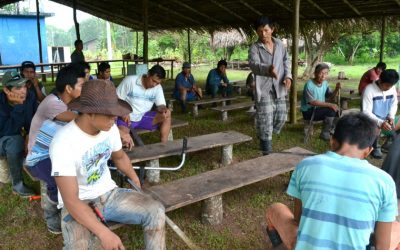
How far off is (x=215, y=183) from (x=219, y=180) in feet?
0.24

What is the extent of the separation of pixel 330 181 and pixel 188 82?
20.3ft

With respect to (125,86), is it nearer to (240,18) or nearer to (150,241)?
(150,241)

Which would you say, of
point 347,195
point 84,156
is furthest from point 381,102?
point 84,156

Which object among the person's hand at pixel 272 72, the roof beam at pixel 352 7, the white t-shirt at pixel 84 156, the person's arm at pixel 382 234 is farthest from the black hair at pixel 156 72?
the roof beam at pixel 352 7

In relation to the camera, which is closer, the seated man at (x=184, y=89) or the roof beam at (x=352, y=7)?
the seated man at (x=184, y=89)

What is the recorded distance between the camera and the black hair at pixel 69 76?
2.61 metres

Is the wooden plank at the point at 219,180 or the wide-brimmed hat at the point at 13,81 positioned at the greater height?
the wide-brimmed hat at the point at 13,81

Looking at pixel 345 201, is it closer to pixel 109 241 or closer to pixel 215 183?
pixel 109 241

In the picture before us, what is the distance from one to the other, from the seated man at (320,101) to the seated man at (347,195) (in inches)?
137

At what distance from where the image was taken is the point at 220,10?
9648 millimetres

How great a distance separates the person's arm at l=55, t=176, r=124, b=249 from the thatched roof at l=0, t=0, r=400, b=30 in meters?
7.57

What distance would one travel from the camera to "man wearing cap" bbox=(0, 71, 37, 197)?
3301mm

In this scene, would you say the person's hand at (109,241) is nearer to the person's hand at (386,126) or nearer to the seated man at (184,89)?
the person's hand at (386,126)

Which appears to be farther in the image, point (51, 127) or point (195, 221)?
point (195, 221)
